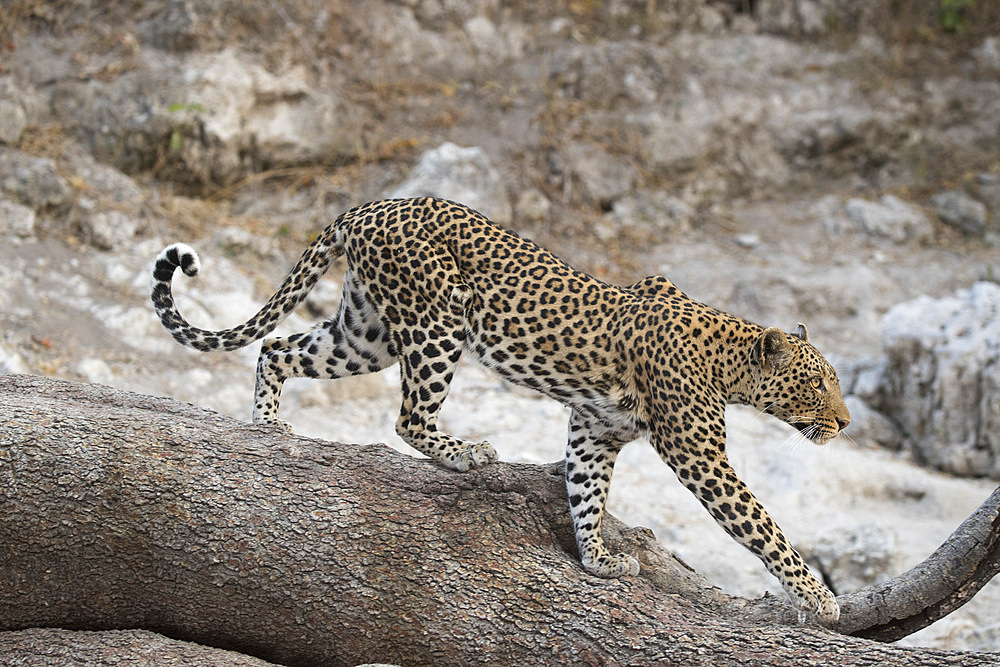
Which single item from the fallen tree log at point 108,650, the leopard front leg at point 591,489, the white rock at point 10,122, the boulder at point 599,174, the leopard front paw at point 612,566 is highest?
the boulder at point 599,174

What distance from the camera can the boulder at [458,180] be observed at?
12.2 metres

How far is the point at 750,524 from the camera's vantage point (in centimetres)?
479

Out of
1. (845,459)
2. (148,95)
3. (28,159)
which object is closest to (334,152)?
(148,95)

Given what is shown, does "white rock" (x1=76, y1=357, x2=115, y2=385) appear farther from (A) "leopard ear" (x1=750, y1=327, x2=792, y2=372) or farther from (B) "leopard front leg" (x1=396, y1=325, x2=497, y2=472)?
(A) "leopard ear" (x1=750, y1=327, x2=792, y2=372)

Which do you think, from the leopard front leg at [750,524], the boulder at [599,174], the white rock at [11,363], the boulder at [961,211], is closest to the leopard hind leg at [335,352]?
the leopard front leg at [750,524]

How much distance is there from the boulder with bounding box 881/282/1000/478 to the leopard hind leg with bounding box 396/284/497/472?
7444 millimetres

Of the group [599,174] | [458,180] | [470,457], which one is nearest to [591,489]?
[470,457]

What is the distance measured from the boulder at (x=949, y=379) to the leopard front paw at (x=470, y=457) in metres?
7.38

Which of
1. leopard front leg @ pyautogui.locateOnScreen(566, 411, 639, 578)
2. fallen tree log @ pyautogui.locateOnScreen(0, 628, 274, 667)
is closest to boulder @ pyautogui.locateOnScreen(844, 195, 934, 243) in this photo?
leopard front leg @ pyautogui.locateOnScreen(566, 411, 639, 578)

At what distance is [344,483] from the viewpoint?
466cm

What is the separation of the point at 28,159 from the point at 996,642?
34.7ft

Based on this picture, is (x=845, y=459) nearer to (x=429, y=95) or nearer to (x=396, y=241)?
(x=396, y=241)

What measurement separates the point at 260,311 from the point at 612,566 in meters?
2.39

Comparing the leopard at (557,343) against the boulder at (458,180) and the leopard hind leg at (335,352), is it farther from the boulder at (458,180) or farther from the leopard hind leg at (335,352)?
the boulder at (458,180)
